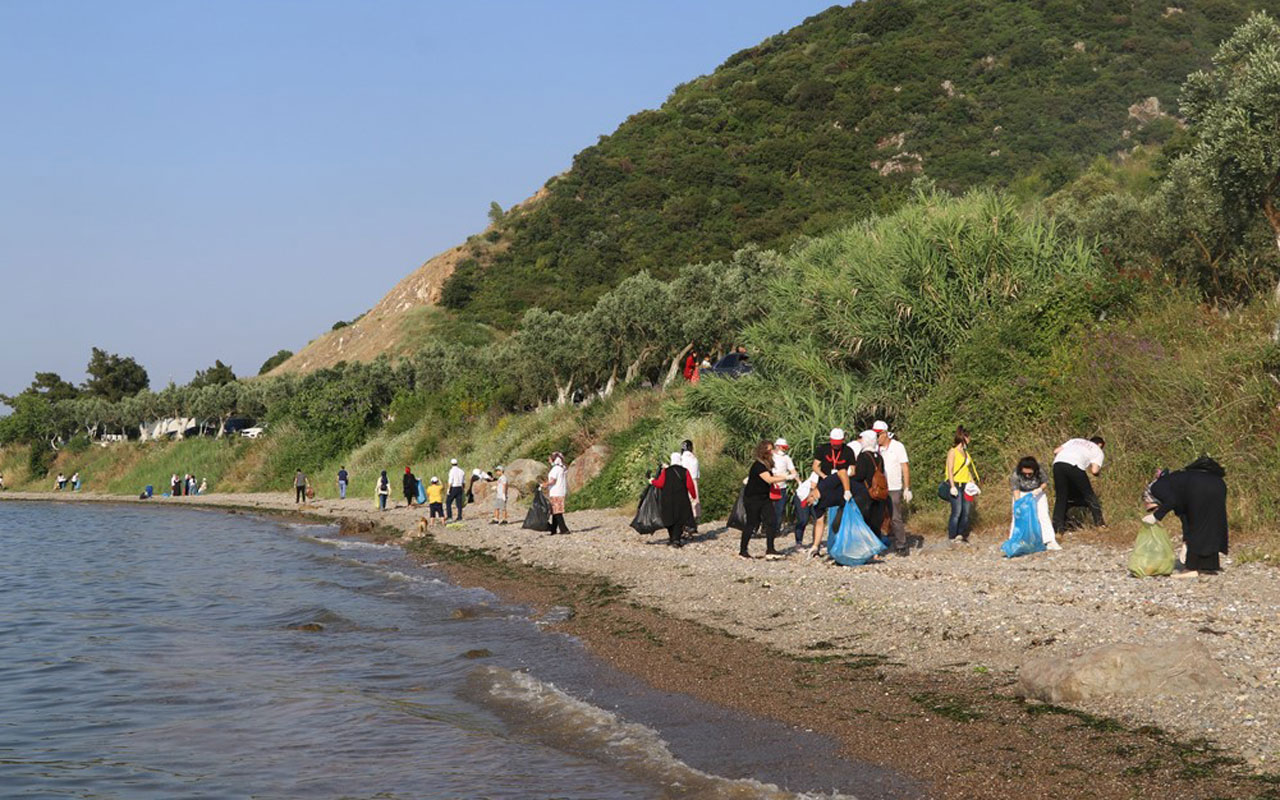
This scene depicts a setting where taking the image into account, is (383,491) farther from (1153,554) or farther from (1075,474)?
(1153,554)

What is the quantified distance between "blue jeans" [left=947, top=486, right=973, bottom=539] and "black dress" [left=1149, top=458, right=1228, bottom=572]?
14.4 feet

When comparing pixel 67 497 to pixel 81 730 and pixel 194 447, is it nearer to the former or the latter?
pixel 194 447

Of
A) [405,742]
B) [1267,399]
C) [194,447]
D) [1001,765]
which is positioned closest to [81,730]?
[405,742]

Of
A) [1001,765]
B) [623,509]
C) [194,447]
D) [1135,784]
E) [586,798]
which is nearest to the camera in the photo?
[1135,784]

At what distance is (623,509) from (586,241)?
59.6 meters

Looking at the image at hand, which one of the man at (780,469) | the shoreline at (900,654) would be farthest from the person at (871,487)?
the man at (780,469)

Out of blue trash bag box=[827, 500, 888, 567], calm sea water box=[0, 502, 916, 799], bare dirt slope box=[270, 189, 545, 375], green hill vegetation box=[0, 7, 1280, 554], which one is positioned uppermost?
bare dirt slope box=[270, 189, 545, 375]

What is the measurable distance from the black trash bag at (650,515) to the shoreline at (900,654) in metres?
0.45

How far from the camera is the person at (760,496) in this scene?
16797mm

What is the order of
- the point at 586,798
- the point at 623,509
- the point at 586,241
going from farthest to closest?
the point at 586,241
the point at 623,509
the point at 586,798

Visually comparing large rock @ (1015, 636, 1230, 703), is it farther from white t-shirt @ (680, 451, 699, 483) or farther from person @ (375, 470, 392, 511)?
person @ (375, 470, 392, 511)

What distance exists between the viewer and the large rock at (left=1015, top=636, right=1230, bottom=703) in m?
7.62

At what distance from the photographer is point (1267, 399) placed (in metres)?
14.7

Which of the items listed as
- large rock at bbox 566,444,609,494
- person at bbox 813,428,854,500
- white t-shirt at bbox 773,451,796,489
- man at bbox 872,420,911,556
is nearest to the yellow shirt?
man at bbox 872,420,911,556
